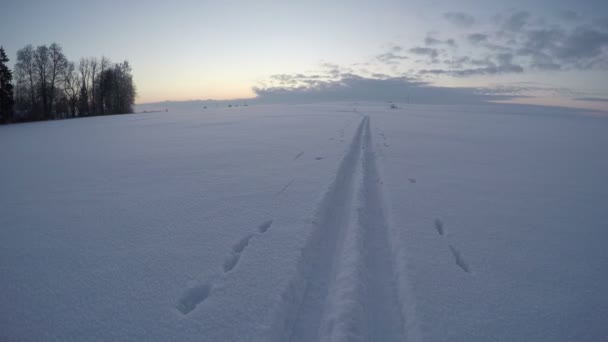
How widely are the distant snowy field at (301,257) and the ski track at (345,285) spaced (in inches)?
0.5

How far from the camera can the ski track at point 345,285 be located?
194 centimetres

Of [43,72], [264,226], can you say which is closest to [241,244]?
[264,226]

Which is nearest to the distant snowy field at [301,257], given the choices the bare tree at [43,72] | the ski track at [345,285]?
the ski track at [345,285]

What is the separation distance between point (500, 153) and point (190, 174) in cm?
907

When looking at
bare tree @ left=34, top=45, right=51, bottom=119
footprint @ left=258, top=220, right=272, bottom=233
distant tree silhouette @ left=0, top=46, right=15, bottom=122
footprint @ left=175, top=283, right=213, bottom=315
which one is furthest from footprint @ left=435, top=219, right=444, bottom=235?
bare tree @ left=34, top=45, right=51, bottom=119

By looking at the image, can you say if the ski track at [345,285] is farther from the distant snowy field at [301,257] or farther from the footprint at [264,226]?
the footprint at [264,226]

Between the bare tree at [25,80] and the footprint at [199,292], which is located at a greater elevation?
the bare tree at [25,80]

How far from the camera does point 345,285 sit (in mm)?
2295

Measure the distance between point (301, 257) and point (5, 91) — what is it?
148ft

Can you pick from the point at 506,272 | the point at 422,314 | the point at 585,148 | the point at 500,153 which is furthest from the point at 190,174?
the point at 585,148

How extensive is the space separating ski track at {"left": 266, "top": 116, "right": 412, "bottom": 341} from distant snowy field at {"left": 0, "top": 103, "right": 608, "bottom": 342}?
0.04ft

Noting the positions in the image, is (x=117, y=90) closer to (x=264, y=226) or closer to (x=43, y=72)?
(x=43, y=72)

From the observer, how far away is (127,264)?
2.53 metres

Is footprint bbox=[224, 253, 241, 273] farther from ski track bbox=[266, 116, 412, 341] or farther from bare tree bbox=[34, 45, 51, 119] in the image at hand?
bare tree bbox=[34, 45, 51, 119]
